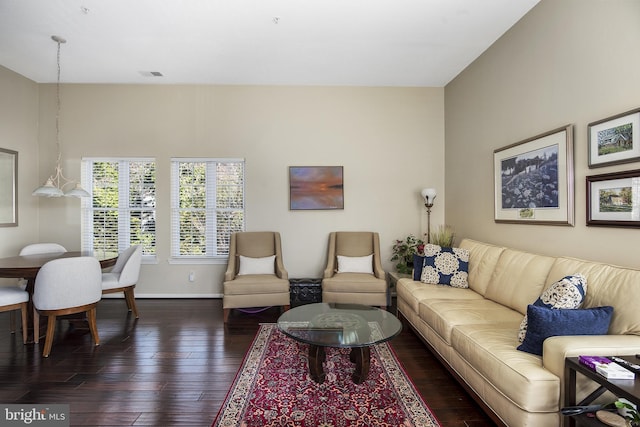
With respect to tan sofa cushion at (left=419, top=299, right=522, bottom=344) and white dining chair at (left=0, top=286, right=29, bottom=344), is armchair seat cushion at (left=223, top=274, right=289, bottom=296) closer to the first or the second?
tan sofa cushion at (left=419, top=299, right=522, bottom=344)

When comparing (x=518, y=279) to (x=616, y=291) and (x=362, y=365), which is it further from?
(x=362, y=365)

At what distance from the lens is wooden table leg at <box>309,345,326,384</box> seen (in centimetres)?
231

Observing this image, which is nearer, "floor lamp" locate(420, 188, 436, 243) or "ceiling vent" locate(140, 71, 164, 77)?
"ceiling vent" locate(140, 71, 164, 77)

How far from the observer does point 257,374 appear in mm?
2463

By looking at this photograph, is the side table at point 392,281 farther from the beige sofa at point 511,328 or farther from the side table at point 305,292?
the side table at point 305,292

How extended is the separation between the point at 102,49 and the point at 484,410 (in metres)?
4.98

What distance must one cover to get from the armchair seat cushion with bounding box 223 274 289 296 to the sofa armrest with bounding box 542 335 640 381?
8.91 feet

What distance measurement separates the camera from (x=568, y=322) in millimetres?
1677

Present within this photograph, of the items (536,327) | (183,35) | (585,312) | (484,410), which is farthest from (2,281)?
(585,312)

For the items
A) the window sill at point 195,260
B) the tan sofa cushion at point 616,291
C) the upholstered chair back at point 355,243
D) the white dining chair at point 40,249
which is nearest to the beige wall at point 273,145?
the window sill at point 195,260

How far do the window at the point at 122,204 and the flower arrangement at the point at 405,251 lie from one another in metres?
3.63

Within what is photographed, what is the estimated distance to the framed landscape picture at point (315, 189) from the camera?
4543mm

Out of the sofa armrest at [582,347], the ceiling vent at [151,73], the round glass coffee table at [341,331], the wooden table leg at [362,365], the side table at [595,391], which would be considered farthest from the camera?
the ceiling vent at [151,73]

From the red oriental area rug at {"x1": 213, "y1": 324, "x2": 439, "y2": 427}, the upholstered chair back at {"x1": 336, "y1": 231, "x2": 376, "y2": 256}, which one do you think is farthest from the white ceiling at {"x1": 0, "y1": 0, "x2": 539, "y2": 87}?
the red oriental area rug at {"x1": 213, "y1": 324, "x2": 439, "y2": 427}
